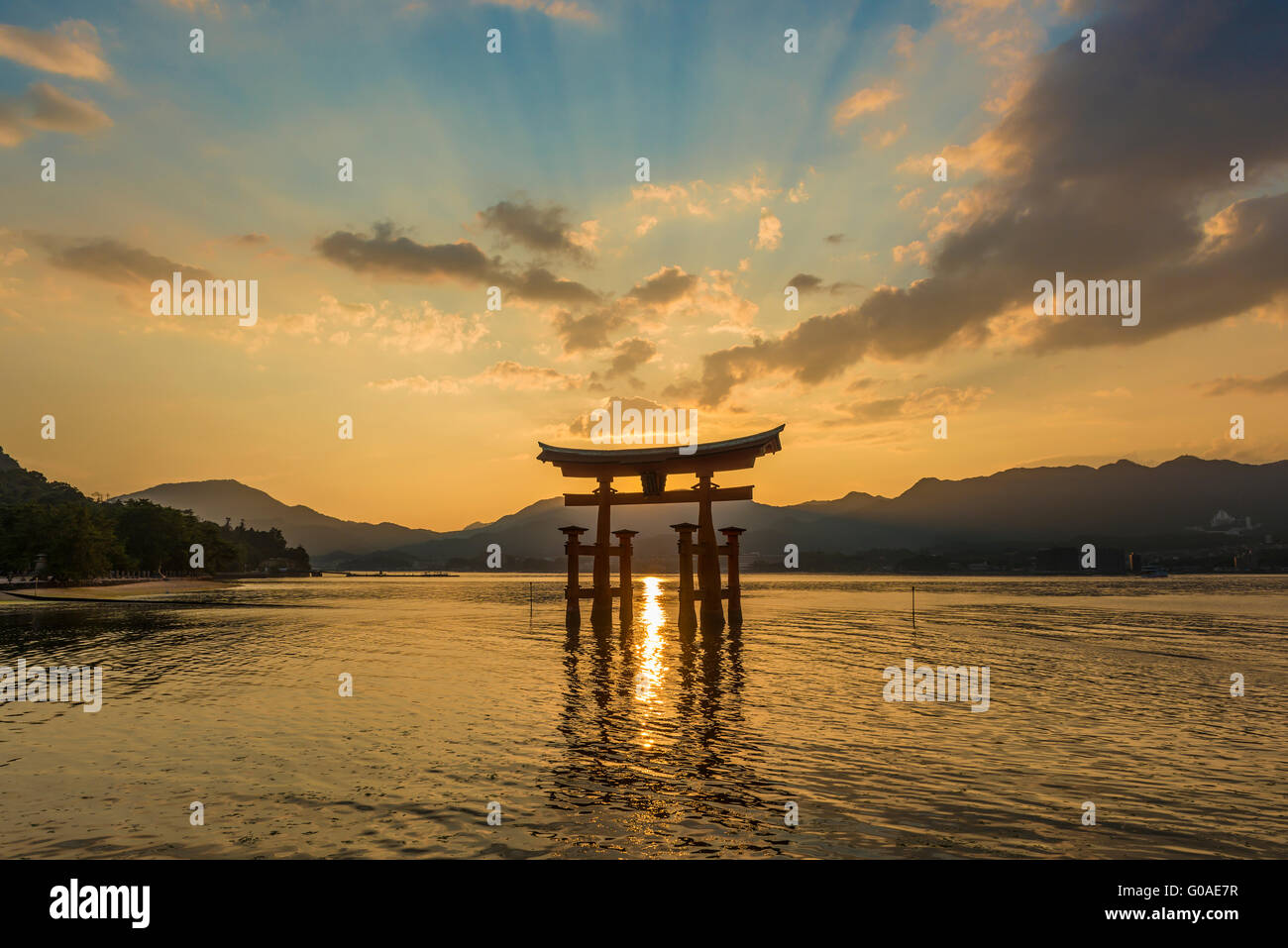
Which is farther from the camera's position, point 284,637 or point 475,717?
point 284,637

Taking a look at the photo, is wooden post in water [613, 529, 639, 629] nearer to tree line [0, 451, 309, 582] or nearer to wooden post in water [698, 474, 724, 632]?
wooden post in water [698, 474, 724, 632]

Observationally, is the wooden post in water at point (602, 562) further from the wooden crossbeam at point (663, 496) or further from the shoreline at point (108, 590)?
the shoreline at point (108, 590)

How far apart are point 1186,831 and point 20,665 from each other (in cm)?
3005

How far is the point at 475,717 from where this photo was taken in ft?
51.1

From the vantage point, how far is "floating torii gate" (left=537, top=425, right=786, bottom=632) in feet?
114

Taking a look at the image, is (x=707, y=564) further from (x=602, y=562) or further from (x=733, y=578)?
(x=602, y=562)

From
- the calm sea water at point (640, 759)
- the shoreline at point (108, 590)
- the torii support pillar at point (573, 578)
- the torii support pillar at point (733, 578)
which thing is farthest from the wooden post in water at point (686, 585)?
the shoreline at point (108, 590)

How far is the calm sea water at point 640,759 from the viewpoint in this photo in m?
8.24

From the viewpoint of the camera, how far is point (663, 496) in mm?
36625

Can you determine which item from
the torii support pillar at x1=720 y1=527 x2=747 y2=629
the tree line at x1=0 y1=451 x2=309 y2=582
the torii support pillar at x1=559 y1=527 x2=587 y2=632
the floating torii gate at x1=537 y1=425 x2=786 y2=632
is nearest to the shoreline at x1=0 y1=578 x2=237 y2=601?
the tree line at x1=0 y1=451 x2=309 y2=582

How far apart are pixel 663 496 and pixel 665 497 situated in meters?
0.17

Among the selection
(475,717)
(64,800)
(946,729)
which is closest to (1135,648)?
(946,729)

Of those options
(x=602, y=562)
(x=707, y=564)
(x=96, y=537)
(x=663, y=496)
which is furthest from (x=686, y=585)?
(x=96, y=537)
